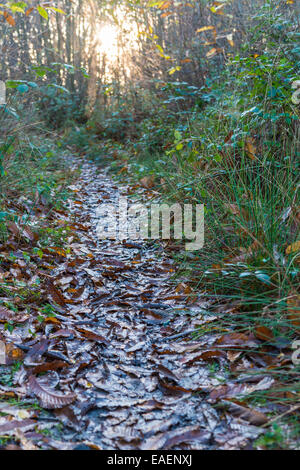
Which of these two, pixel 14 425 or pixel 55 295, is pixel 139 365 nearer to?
pixel 14 425

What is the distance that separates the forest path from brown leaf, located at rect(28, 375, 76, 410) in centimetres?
4

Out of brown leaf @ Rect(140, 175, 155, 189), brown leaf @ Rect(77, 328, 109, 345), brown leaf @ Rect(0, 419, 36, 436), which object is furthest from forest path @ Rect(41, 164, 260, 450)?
brown leaf @ Rect(140, 175, 155, 189)

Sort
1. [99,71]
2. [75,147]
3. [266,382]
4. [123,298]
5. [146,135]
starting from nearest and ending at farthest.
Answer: [266,382]
[123,298]
[146,135]
[75,147]
[99,71]

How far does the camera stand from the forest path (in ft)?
5.56

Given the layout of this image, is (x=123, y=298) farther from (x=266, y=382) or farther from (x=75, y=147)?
(x=75, y=147)

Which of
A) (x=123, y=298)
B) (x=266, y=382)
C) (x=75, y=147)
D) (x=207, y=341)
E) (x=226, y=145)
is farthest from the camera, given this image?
(x=75, y=147)

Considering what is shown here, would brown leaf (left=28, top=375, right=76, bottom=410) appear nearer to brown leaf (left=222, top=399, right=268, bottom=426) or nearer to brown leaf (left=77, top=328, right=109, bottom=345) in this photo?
brown leaf (left=77, top=328, right=109, bottom=345)

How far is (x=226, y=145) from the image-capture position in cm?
346

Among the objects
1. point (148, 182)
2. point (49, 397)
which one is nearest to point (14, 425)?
point (49, 397)

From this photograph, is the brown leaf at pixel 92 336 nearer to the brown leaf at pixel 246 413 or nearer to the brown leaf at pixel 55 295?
the brown leaf at pixel 55 295

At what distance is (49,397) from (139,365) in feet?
1.72
